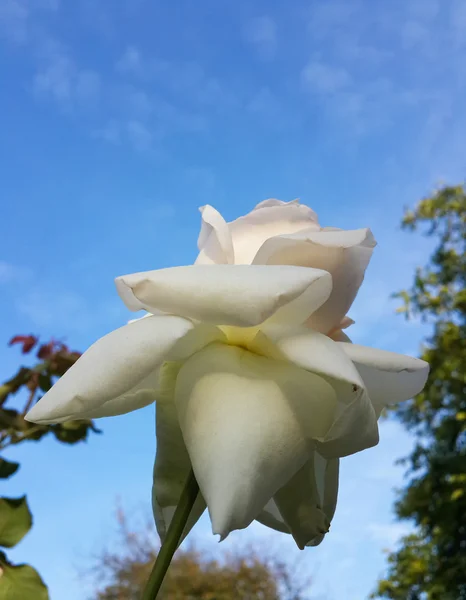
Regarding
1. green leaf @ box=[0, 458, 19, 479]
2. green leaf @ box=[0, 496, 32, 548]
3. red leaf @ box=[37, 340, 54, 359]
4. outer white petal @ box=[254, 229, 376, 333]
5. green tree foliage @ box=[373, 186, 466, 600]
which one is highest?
green tree foliage @ box=[373, 186, 466, 600]

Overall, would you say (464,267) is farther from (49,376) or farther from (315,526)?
(315,526)

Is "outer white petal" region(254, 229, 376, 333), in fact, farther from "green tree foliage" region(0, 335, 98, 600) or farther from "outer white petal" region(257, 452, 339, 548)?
"green tree foliage" region(0, 335, 98, 600)

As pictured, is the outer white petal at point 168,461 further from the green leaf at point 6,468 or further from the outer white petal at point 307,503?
the green leaf at point 6,468

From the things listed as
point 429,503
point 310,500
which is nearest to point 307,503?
point 310,500

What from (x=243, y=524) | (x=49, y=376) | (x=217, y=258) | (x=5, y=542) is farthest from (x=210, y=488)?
(x=49, y=376)

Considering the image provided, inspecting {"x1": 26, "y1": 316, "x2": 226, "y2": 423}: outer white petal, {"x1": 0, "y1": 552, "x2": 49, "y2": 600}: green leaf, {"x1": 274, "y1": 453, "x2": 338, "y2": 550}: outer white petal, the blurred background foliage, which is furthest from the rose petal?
the blurred background foliage

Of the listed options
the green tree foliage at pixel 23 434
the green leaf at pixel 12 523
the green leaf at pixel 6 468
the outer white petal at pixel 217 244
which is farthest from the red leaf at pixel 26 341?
the outer white petal at pixel 217 244
